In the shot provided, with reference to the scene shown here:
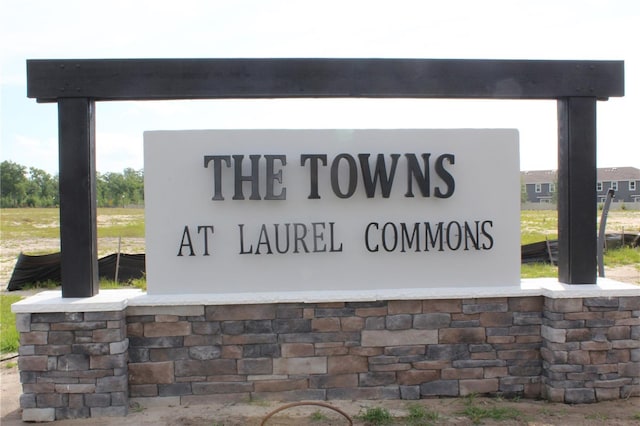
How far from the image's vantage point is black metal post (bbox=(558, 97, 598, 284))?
192 inches

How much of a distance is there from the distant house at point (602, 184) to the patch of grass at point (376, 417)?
62749 mm

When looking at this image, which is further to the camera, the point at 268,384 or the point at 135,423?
the point at 268,384

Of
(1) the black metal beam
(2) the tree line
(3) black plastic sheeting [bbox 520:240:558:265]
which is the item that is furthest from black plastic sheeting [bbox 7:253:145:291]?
(2) the tree line

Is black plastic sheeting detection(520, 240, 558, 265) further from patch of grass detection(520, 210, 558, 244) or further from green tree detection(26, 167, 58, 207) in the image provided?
green tree detection(26, 167, 58, 207)

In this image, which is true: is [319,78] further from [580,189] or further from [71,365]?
[71,365]

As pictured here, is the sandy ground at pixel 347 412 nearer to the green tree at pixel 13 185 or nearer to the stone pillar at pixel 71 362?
the stone pillar at pixel 71 362

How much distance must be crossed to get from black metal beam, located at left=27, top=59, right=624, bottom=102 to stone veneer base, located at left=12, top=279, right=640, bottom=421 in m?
1.76

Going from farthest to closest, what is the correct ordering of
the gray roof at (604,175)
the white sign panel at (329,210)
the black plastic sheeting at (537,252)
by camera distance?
the gray roof at (604,175) → the black plastic sheeting at (537,252) → the white sign panel at (329,210)

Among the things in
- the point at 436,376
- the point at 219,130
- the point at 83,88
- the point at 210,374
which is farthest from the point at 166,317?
the point at 436,376

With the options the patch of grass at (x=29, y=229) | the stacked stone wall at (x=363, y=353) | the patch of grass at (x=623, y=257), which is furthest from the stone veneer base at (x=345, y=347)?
the patch of grass at (x=29, y=229)

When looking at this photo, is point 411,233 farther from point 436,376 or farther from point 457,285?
point 436,376

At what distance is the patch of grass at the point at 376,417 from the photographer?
4293 mm

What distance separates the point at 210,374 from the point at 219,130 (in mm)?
2122

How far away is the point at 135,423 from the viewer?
4.32 metres
